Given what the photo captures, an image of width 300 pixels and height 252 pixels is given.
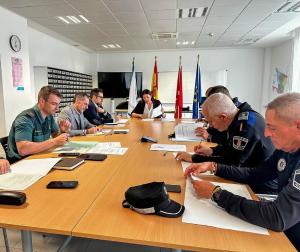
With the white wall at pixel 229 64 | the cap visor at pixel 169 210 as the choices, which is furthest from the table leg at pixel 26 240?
the white wall at pixel 229 64

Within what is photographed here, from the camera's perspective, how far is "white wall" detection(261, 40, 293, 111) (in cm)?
591

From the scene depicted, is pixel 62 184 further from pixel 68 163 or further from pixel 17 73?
pixel 17 73

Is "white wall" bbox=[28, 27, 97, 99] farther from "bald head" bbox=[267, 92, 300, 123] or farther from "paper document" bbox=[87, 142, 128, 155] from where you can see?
"bald head" bbox=[267, 92, 300, 123]

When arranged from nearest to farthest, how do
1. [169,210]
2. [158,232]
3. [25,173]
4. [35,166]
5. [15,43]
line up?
[158,232], [169,210], [25,173], [35,166], [15,43]

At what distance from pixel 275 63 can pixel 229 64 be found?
4.25 feet

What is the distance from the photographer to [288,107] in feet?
2.84

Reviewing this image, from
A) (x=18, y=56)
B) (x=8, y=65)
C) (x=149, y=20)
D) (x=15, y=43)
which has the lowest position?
(x=8, y=65)

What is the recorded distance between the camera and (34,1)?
10.9 feet

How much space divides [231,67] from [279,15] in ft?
10.4

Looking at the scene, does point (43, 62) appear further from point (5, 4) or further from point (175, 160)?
point (175, 160)

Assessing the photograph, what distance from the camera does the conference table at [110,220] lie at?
73 cm

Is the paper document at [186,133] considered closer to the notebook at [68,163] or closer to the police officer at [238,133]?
the police officer at [238,133]

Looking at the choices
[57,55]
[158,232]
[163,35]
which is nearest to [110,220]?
[158,232]

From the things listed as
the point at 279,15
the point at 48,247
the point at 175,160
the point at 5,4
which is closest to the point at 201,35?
the point at 279,15
